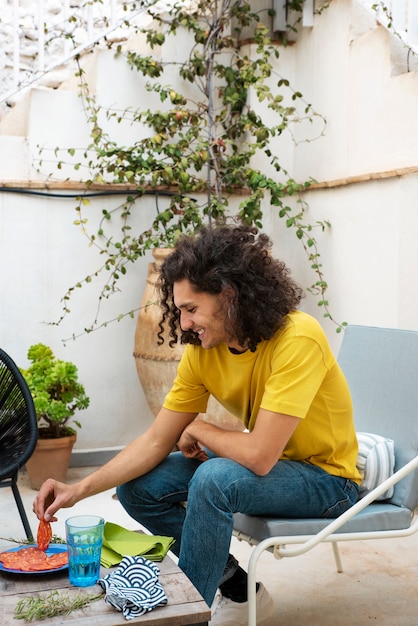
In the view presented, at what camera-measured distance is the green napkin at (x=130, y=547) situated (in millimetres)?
1784

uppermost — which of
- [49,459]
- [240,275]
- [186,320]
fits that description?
[240,275]

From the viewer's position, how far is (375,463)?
2.24 metres

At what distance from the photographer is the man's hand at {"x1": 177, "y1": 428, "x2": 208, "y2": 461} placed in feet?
7.26

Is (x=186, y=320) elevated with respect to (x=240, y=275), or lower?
lower

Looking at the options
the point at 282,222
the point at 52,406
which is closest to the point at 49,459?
the point at 52,406

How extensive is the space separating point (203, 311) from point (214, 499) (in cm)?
45

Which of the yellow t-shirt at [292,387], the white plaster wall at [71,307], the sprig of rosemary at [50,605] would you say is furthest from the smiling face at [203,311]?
the white plaster wall at [71,307]

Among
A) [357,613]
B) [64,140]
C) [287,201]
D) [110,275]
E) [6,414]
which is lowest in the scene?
[357,613]

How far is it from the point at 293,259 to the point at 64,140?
1.29 meters

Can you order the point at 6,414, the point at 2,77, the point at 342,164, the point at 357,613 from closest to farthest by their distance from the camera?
the point at 357,613 < the point at 6,414 < the point at 342,164 < the point at 2,77

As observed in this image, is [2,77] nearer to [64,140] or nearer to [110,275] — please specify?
[64,140]

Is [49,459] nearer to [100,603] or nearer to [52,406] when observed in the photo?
[52,406]

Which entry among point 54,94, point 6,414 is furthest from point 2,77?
point 6,414

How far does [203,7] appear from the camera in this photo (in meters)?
4.16
